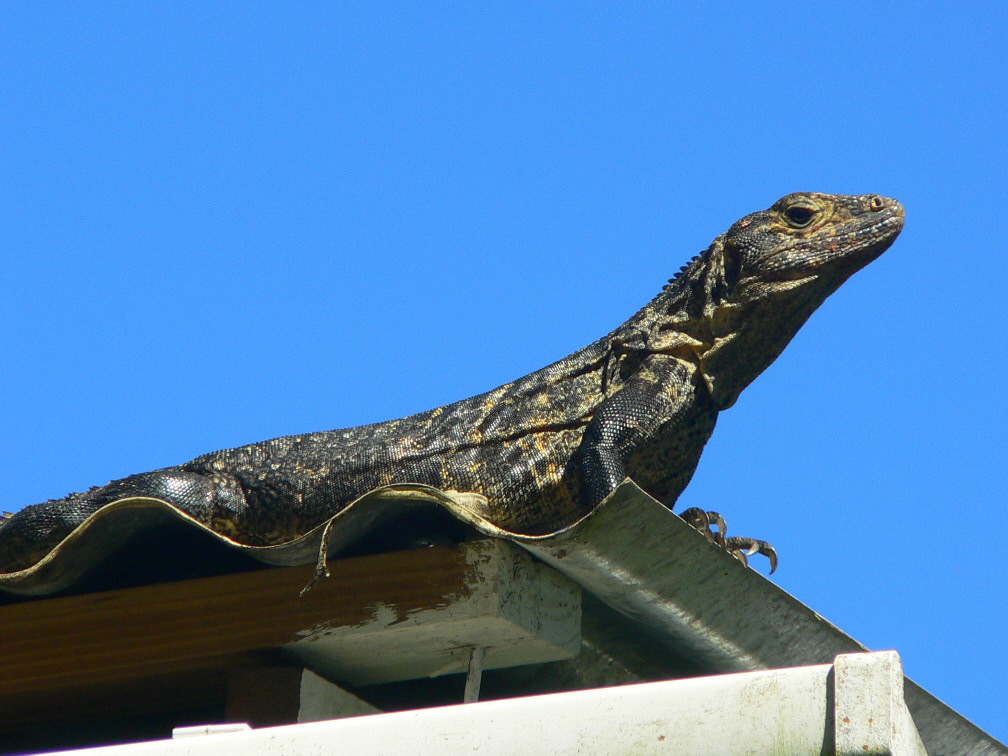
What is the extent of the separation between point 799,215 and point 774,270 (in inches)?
24.9

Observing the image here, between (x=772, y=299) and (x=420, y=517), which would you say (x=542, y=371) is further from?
(x=420, y=517)

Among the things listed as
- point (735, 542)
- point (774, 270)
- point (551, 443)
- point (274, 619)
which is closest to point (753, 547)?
point (735, 542)

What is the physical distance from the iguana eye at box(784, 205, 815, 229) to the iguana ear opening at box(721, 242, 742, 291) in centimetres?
46

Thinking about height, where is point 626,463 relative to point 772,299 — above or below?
below

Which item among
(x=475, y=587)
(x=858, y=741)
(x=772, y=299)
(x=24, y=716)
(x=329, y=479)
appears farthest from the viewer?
(x=772, y=299)

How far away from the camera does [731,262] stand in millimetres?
9383

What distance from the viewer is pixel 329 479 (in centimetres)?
755

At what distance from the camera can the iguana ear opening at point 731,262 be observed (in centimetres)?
927

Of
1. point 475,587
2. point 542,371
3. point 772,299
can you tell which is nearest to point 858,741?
point 475,587

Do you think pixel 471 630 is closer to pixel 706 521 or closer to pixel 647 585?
pixel 647 585

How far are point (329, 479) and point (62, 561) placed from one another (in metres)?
2.35

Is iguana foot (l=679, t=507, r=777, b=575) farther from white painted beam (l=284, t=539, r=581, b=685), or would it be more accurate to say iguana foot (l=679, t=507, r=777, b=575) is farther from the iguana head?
white painted beam (l=284, t=539, r=581, b=685)

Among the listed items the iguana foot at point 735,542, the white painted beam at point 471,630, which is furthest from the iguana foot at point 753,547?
the white painted beam at point 471,630

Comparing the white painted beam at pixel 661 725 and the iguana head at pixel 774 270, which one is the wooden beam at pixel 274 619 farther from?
the iguana head at pixel 774 270
